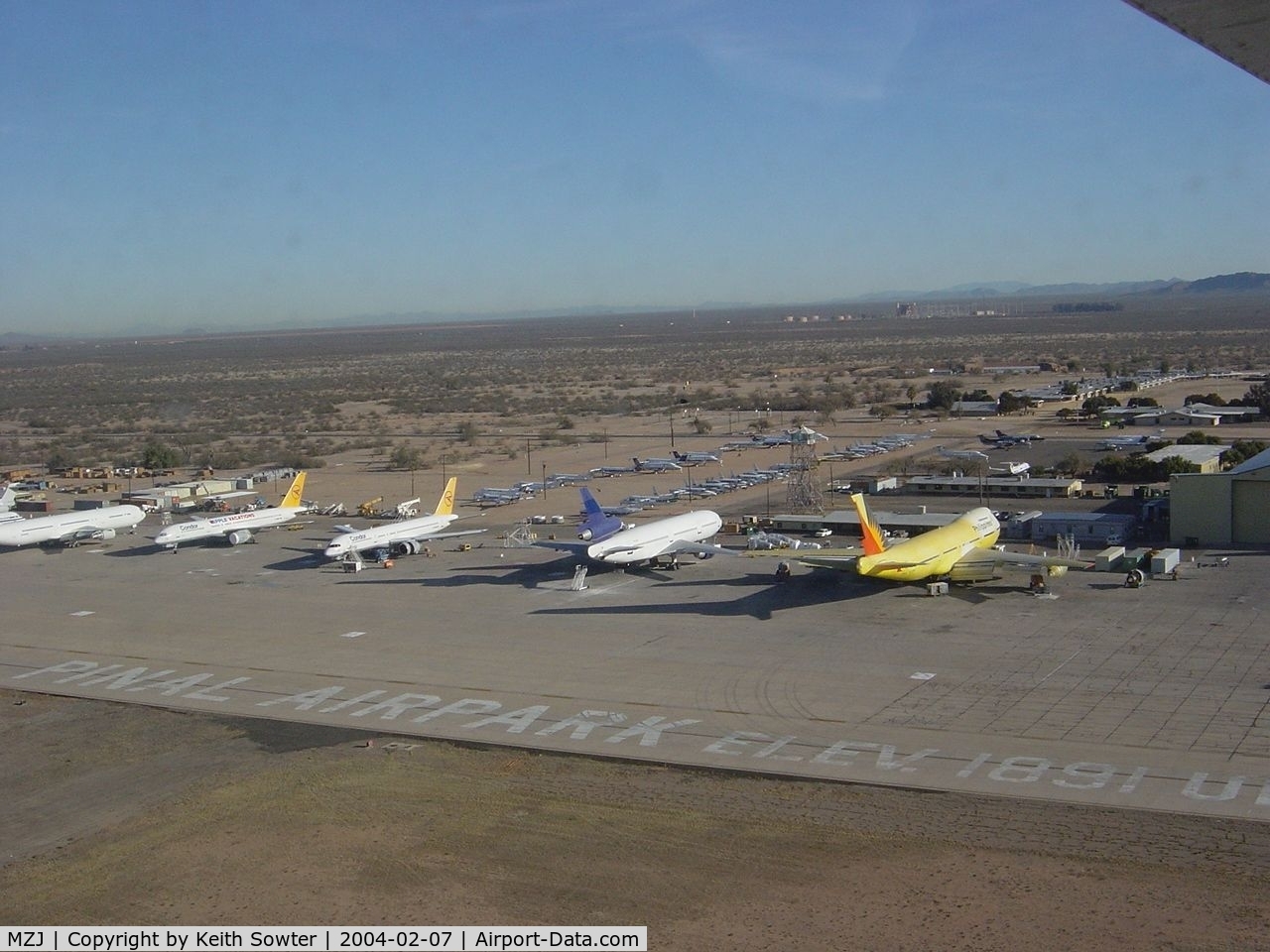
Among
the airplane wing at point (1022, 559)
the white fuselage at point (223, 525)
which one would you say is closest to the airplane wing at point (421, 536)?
the white fuselage at point (223, 525)

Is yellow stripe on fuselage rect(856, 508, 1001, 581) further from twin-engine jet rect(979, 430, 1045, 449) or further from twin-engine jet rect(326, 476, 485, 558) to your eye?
twin-engine jet rect(979, 430, 1045, 449)

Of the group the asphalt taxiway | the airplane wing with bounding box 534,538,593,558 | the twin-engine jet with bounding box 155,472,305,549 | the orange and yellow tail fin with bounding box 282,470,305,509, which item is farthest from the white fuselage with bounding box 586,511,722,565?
the orange and yellow tail fin with bounding box 282,470,305,509

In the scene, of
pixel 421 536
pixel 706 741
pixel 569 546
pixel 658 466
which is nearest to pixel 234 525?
pixel 421 536

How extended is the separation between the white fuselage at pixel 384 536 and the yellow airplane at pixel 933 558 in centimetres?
2362

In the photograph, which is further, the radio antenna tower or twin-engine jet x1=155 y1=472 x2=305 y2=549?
the radio antenna tower

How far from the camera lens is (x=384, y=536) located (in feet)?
216

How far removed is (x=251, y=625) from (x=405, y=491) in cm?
3957

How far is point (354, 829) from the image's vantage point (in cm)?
2825

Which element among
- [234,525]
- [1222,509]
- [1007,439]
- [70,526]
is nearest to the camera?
[1222,509]

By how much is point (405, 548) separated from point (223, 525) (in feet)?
42.9

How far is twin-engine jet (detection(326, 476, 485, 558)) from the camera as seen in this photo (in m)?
64.0

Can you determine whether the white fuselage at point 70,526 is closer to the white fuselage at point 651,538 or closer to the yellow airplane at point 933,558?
the white fuselage at point 651,538

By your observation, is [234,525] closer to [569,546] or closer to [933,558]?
[569,546]

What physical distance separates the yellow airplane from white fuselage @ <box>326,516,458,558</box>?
77.5ft
